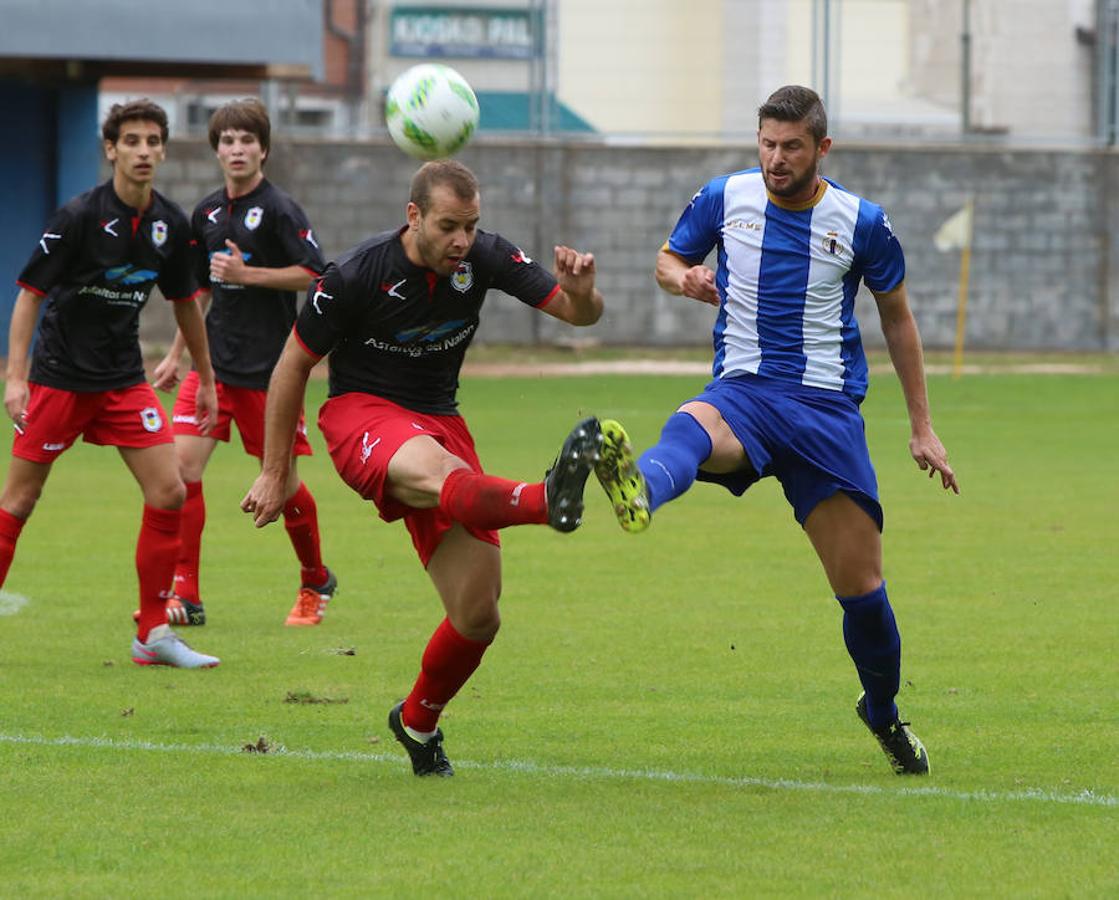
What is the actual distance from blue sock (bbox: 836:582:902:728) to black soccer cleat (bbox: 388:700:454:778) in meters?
1.38

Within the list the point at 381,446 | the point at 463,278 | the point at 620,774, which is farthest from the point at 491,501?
the point at 620,774

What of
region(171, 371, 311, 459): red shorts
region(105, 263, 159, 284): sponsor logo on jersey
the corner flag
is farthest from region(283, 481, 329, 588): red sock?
the corner flag

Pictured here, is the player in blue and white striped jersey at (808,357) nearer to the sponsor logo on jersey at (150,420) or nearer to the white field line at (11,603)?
the sponsor logo on jersey at (150,420)

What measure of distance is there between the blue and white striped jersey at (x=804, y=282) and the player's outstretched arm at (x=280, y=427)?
4.62ft

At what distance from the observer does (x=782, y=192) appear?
22.0 feet

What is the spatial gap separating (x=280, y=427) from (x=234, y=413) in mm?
3963

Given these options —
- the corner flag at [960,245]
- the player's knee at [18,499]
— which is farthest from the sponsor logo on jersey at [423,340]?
the corner flag at [960,245]

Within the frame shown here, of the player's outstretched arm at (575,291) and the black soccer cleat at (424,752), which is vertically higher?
the player's outstretched arm at (575,291)

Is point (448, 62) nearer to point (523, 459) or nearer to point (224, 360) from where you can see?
point (523, 459)

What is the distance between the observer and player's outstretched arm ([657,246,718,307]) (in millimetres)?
6453

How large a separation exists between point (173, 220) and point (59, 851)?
3910 mm

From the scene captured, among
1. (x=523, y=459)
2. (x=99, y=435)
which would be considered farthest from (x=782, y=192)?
(x=523, y=459)

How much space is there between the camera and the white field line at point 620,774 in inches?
248

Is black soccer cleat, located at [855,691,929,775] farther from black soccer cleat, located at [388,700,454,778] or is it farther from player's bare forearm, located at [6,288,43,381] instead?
player's bare forearm, located at [6,288,43,381]
